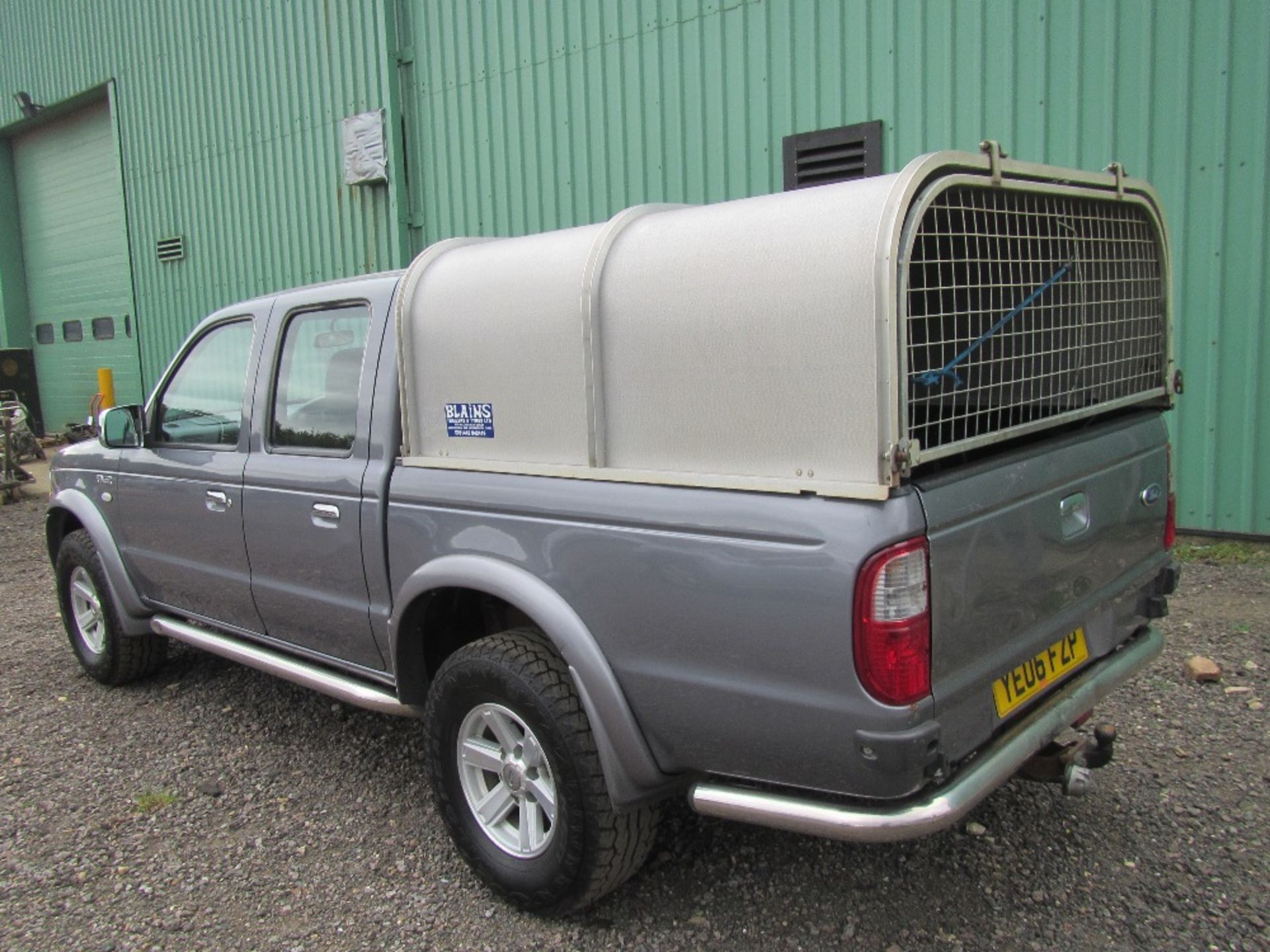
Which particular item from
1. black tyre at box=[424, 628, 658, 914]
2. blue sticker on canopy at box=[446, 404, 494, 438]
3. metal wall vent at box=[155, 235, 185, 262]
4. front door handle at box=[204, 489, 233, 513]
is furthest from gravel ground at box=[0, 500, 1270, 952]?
metal wall vent at box=[155, 235, 185, 262]

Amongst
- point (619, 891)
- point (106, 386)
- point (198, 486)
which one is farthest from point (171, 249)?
point (619, 891)

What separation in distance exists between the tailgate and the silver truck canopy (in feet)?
0.38

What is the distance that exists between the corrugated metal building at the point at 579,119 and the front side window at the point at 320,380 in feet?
13.9

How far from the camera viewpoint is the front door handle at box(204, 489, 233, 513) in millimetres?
3820

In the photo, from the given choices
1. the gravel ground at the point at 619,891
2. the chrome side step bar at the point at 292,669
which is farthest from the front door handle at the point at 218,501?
the gravel ground at the point at 619,891

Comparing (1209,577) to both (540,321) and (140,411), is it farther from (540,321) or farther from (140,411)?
(140,411)

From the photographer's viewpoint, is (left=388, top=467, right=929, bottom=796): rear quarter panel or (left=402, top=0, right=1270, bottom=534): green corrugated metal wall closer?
Answer: (left=388, top=467, right=929, bottom=796): rear quarter panel

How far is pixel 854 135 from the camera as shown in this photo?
6.54 m

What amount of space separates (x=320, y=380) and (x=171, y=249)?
35.9ft

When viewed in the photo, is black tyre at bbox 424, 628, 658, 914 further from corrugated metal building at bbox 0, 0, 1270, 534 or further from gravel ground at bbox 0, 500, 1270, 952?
corrugated metal building at bbox 0, 0, 1270, 534

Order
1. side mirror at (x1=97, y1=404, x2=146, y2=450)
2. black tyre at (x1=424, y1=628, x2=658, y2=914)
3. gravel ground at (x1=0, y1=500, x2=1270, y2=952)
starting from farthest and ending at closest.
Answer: side mirror at (x1=97, y1=404, x2=146, y2=450), gravel ground at (x1=0, y1=500, x2=1270, y2=952), black tyre at (x1=424, y1=628, x2=658, y2=914)

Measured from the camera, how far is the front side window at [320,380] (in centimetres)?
346

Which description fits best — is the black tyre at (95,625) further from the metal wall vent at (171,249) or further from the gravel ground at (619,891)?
the metal wall vent at (171,249)

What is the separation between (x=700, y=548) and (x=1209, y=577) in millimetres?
4241
